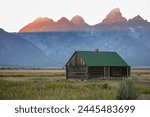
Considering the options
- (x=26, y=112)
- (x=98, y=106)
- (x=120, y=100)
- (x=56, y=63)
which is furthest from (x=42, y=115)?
(x=56, y=63)

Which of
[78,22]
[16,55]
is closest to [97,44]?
[78,22]

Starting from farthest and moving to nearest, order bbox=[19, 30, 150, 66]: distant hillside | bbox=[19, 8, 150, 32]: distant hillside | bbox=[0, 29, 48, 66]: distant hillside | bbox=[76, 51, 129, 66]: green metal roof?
bbox=[0, 29, 48, 66]: distant hillside → bbox=[19, 30, 150, 66]: distant hillside → bbox=[19, 8, 150, 32]: distant hillside → bbox=[76, 51, 129, 66]: green metal roof

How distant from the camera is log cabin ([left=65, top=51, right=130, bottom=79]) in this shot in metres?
30.7

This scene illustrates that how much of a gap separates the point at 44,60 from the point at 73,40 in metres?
18.5

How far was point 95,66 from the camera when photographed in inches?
1211

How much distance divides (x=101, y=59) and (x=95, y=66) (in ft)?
4.46

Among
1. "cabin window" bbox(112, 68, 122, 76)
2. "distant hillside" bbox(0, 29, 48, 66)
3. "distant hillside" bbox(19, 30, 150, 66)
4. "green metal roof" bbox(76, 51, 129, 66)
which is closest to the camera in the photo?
"green metal roof" bbox(76, 51, 129, 66)

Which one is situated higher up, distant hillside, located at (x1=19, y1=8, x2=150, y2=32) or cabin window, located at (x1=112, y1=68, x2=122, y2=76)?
distant hillside, located at (x1=19, y1=8, x2=150, y2=32)

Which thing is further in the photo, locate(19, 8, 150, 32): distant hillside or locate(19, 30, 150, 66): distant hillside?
locate(19, 30, 150, 66): distant hillside

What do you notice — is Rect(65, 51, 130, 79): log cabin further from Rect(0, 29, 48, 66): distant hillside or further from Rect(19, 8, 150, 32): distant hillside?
Rect(0, 29, 48, 66): distant hillside

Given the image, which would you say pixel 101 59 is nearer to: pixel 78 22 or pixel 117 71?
pixel 117 71

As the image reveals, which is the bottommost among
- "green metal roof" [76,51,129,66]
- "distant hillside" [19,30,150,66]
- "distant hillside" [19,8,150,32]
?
"green metal roof" [76,51,129,66]

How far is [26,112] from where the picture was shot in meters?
12.2

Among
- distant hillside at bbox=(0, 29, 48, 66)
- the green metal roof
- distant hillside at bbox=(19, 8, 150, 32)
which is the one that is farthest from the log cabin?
distant hillside at bbox=(0, 29, 48, 66)
